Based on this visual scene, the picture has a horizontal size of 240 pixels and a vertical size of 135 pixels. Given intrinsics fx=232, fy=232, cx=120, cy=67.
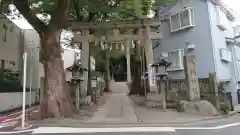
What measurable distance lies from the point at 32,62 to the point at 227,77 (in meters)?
18.3

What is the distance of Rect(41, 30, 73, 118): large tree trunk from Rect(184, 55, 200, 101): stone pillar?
6.59 metres

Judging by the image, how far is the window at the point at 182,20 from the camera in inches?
739

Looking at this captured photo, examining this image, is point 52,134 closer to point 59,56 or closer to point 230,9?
point 59,56

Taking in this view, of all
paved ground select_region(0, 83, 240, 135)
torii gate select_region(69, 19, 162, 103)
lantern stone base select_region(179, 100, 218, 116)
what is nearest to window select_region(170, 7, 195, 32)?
torii gate select_region(69, 19, 162, 103)

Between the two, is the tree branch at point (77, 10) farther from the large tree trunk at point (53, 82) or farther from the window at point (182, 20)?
the window at point (182, 20)

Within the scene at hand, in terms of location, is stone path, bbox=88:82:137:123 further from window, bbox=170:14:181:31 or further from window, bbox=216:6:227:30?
window, bbox=216:6:227:30

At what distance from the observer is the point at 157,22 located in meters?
17.1

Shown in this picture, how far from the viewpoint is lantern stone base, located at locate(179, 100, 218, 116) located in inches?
480

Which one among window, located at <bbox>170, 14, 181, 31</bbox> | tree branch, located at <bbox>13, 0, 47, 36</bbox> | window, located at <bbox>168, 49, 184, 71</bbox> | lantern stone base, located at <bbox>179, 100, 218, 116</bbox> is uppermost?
window, located at <bbox>170, 14, 181, 31</bbox>

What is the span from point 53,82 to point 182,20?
12475 millimetres

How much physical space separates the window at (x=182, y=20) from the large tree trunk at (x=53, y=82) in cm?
1115

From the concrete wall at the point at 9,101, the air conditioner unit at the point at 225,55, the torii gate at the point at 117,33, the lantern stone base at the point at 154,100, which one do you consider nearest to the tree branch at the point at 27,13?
the torii gate at the point at 117,33

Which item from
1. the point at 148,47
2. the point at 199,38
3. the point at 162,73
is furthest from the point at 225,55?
the point at 162,73

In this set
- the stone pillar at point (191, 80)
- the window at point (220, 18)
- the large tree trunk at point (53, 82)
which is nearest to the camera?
the large tree trunk at point (53, 82)
